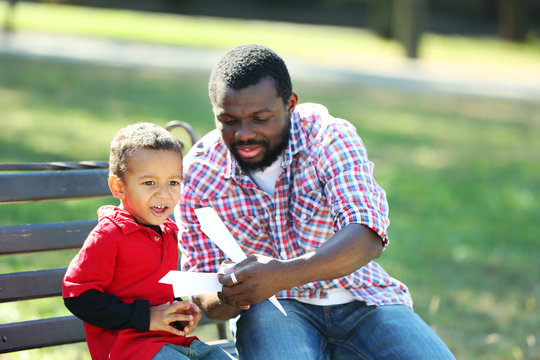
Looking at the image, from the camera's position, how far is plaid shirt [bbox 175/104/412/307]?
9.96 ft

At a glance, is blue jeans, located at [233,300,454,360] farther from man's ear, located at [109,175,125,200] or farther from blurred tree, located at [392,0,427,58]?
blurred tree, located at [392,0,427,58]

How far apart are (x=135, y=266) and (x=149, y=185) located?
266 mm

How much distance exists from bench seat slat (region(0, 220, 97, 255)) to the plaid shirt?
419 millimetres

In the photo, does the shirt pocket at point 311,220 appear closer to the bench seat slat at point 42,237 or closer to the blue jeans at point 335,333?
the blue jeans at point 335,333

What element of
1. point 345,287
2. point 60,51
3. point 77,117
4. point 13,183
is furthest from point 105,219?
point 60,51

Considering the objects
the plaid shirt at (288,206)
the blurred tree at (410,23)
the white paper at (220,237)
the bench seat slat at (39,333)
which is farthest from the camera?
the blurred tree at (410,23)

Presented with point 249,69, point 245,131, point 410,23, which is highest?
point 249,69

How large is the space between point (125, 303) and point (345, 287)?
3.08ft

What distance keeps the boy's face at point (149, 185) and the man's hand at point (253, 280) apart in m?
0.30

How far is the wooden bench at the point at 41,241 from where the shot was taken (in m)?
2.97

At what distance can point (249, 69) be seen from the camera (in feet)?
9.66

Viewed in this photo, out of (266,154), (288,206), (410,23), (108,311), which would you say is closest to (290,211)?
(288,206)

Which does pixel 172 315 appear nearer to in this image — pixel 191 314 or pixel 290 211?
pixel 191 314

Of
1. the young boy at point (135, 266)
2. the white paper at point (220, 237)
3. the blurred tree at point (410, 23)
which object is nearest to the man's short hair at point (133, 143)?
the young boy at point (135, 266)
